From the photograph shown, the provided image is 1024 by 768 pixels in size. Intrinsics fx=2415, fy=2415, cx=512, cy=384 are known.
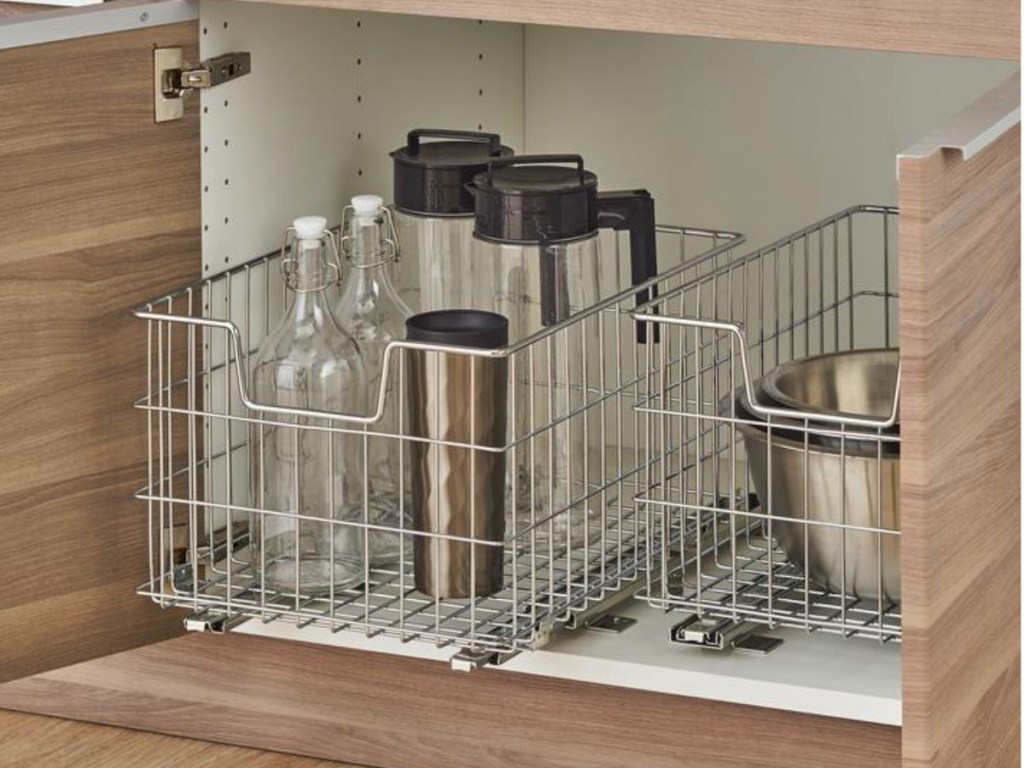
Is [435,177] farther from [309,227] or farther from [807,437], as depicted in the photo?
[807,437]

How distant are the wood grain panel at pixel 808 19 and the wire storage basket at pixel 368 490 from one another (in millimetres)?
188

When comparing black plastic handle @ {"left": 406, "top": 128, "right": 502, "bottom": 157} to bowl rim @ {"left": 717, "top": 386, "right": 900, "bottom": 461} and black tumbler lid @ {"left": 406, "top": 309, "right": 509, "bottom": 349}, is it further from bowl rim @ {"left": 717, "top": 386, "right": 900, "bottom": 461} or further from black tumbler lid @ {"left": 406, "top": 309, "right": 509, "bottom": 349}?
bowl rim @ {"left": 717, "top": 386, "right": 900, "bottom": 461}

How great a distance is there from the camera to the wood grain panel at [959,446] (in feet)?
4.13

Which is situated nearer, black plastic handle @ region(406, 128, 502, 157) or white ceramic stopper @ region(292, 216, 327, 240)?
white ceramic stopper @ region(292, 216, 327, 240)

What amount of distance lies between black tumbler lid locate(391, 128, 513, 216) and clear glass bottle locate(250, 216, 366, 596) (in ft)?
0.23

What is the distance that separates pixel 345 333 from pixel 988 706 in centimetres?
51

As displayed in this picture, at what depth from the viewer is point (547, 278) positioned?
1.66 metres

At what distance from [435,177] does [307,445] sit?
8.3 inches

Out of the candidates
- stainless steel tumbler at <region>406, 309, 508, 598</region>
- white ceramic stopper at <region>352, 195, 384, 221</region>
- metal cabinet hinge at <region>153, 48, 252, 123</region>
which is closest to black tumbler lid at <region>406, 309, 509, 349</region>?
stainless steel tumbler at <region>406, 309, 508, 598</region>

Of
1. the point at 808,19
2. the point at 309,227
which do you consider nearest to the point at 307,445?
the point at 309,227

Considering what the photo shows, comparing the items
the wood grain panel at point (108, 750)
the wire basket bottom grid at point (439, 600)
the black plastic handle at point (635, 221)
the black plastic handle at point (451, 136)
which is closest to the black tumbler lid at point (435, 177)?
the black plastic handle at point (451, 136)

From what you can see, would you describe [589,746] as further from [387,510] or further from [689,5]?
[689,5]

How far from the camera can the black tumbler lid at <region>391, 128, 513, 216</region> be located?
172cm

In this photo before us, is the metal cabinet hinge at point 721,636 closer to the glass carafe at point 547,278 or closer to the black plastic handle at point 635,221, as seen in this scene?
the glass carafe at point 547,278
